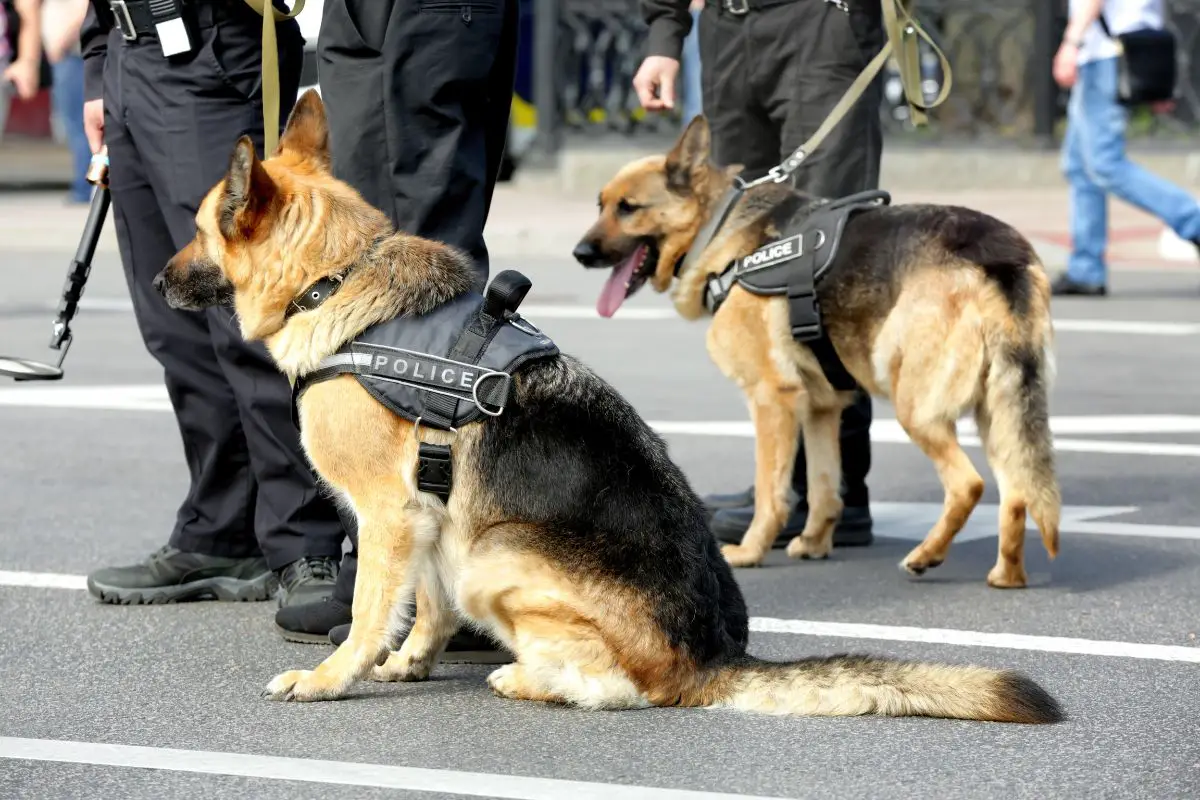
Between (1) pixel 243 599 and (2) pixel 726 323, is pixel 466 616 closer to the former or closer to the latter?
(1) pixel 243 599

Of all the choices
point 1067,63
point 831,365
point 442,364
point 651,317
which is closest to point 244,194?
point 442,364

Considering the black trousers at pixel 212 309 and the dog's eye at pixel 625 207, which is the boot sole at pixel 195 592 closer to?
the black trousers at pixel 212 309

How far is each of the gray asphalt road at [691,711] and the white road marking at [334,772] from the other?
0.4 inches

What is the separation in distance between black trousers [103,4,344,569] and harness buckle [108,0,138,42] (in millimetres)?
41

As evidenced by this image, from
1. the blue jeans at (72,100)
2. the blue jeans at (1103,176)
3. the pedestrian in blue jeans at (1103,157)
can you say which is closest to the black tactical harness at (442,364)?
the pedestrian in blue jeans at (1103,157)

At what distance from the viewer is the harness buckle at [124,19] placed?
5.11 m

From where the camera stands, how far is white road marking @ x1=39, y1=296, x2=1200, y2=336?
34.7 ft

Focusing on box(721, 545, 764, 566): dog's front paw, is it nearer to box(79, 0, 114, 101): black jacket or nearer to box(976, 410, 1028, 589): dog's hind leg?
box(976, 410, 1028, 589): dog's hind leg

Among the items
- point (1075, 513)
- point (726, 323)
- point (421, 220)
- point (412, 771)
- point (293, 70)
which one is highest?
point (293, 70)

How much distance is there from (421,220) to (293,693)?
1.27 metres

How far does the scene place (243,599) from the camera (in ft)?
17.9

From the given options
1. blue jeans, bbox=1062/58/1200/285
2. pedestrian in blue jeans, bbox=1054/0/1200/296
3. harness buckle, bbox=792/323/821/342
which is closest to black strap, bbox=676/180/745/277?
harness buckle, bbox=792/323/821/342

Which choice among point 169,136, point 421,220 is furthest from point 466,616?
point 169,136

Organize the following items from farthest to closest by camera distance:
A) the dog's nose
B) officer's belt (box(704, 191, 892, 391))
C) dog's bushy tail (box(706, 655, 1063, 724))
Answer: the dog's nose → officer's belt (box(704, 191, 892, 391)) → dog's bushy tail (box(706, 655, 1063, 724))
